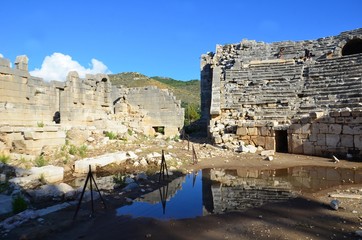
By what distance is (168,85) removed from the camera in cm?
6612

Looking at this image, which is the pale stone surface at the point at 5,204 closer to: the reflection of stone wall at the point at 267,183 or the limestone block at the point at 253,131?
the reflection of stone wall at the point at 267,183

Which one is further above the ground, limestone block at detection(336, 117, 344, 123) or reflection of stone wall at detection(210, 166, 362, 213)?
limestone block at detection(336, 117, 344, 123)

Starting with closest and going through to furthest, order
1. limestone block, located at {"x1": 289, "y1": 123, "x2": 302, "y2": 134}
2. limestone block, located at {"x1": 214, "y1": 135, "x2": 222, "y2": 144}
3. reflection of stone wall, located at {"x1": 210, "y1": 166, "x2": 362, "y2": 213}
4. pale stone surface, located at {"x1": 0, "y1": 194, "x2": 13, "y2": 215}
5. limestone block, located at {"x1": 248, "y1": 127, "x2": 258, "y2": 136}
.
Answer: pale stone surface, located at {"x1": 0, "y1": 194, "x2": 13, "y2": 215}
reflection of stone wall, located at {"x1": 210, "y1": 166, "x2": 362, "y2": 213}
limestone block, located at {"x1": 289, "y1": 123, "x2": 302, "y2": 134}
limestone block, located at {"x1": 248, "y1": 127, "x2": 258, "y2": 136}
limestone block, located at {"x1": 214, "y1": 135, "x2": 222, "y2": 144}

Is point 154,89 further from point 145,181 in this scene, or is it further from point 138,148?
point 145,181

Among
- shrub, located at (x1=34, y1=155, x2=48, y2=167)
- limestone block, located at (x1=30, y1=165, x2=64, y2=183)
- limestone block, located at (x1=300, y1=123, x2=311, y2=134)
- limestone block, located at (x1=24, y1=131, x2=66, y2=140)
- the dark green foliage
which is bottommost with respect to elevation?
limestone block, located at (x1=30, y1=165, x2=64, y2=183)

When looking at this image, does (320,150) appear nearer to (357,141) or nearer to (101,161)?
(357,141)

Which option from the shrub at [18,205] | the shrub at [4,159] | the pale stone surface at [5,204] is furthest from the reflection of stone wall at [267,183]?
the shrub at [4,159]

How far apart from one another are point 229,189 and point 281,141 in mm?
6933

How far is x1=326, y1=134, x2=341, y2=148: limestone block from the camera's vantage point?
11.6m

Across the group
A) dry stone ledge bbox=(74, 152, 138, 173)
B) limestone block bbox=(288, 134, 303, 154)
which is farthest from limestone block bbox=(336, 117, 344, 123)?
dry stone ledge bbox=(74, 152, 138, 173)

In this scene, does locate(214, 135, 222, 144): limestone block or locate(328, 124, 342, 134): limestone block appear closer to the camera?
locate(328, 124, 342, 134): limestone block

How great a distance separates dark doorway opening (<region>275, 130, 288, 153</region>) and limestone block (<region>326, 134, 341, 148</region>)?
1741 millimetres

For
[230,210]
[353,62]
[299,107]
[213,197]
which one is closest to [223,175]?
[213,197]

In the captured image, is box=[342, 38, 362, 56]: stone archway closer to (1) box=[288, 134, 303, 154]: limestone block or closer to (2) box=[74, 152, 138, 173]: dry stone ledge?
(1) box=[288, 134, 303, 154]: limestone block
